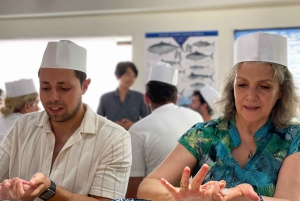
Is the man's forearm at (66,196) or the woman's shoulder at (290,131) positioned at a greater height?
the woman's shoulder at (290,131)

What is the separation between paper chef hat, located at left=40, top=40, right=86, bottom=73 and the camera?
1784mm

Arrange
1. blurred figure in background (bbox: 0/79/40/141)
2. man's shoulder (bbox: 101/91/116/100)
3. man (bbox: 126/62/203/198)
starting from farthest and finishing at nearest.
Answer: man's shoulder (bbox: 101/91/116/100) < blurred figure in background (bbox: 0/79/40/141) < man (bbox: 126/62/203/198)

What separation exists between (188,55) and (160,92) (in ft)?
6.28

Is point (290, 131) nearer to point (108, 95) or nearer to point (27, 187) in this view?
point (27, 187)

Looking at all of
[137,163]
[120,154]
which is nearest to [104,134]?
[120,154]

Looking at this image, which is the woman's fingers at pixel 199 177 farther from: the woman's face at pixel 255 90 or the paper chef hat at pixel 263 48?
the paper chef hat at pixel 263 48

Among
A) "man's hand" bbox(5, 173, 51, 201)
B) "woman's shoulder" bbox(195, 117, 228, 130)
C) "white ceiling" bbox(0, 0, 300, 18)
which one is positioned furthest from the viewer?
"white ceiling" bbox(0, 0, 300, 18)

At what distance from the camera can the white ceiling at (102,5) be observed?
167 inches

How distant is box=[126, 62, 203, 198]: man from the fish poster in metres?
1.83

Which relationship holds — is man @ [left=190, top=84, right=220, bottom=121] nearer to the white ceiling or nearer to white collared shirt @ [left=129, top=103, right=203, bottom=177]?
the white ceiling

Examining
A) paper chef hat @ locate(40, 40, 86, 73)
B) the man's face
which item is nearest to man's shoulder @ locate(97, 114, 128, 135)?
the man's face

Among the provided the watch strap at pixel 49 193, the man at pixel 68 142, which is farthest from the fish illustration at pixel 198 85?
the watch strap at pixel 49 193

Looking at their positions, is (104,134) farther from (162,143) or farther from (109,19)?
(109,19)

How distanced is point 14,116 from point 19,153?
3.12ft
